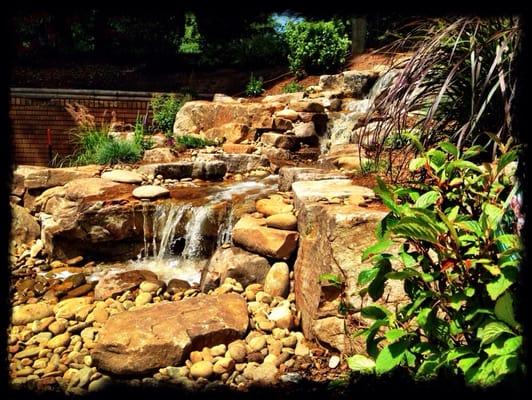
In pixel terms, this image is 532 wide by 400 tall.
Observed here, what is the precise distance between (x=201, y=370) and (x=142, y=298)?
1.55 metres

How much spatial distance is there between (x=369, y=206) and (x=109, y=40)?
1921cm

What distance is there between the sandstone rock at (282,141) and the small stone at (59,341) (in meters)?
5.46

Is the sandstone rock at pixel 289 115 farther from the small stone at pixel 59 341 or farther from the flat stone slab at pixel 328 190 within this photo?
the small stone at pixel 59 341

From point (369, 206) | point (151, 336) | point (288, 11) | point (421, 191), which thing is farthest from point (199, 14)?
point (151, 336)

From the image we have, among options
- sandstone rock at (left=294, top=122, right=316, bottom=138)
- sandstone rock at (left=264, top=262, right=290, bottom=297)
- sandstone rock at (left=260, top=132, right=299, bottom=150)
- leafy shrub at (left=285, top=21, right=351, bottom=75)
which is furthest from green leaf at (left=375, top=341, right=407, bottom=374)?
leafy shrub at (left=285, top=21, right=351, bottom=75)

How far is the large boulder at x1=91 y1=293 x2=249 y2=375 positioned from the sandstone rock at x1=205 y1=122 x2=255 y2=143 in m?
5.83

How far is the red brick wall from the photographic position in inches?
428

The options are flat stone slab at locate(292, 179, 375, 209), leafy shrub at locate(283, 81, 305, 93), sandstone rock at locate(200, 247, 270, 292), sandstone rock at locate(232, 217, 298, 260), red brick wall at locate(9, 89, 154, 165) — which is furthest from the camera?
leafy shrub at locate(283, 81, 305, 93)

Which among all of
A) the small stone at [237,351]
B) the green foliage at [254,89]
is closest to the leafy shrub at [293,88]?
the green foliage at [254,89]

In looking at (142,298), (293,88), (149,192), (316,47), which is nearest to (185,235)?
(149,192)

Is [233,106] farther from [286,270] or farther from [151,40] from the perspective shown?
[151,40]

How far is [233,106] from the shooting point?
9.55m

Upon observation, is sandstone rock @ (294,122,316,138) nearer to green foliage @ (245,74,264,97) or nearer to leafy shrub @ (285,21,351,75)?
green foliage @ (245,74,264,97)

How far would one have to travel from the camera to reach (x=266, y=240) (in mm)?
3811
